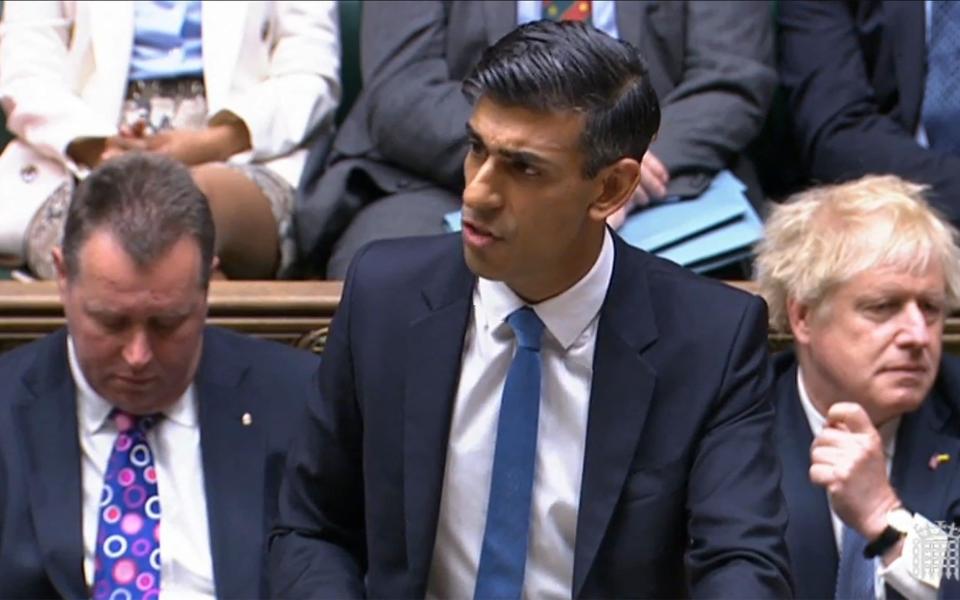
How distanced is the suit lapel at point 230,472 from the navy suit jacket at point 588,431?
0.29 m

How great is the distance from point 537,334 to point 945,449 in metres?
0.71

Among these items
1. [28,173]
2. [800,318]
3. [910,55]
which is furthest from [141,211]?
[910,55]

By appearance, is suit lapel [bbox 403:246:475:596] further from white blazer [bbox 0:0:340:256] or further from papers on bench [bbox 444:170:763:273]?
white blazer [bbox 0:0:340:256]

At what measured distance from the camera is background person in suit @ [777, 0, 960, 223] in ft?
9.13

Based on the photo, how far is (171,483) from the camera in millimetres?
2098

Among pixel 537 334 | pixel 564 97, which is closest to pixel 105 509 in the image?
pixel 537 334

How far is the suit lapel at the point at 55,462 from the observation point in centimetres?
199

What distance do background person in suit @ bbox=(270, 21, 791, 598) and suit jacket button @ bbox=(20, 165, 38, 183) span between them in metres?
1.09

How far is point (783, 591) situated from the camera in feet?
5.24

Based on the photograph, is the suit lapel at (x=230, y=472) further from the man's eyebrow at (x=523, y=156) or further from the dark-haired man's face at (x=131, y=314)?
the man's eyebrow at (x=523, y=156)

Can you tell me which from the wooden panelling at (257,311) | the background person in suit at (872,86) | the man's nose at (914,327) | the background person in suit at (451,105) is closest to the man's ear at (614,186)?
the man's nose at (914,327)

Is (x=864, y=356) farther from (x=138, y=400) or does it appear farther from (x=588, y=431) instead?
(x=138, y=400)

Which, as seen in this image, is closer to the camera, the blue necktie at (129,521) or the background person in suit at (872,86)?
the blue necktie at (129,521)

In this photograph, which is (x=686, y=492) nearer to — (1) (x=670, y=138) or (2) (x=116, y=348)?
(2) (x=116, y=348)
